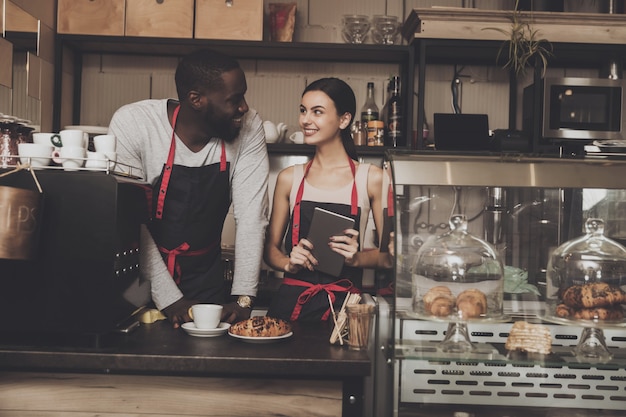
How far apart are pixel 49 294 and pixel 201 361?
37cm

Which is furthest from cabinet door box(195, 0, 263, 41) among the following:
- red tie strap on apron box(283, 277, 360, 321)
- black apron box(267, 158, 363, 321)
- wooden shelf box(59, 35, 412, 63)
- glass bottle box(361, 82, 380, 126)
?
red tie strap on apron box(283, 277, 360, 321)

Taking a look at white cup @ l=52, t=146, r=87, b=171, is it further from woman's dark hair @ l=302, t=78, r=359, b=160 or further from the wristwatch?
woman's dark hair @ l=302, t=78, r=359, b=160

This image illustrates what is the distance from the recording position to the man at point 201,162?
191cm

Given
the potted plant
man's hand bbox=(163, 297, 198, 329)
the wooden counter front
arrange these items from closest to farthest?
the wooden counter front < man's hand bbox=(163, 297, 198, 329) < the potted plant

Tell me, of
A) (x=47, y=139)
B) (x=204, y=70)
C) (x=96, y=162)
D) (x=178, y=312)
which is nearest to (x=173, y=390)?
(x=178, y=312)

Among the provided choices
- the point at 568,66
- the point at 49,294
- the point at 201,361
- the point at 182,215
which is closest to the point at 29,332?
the point at 49,294

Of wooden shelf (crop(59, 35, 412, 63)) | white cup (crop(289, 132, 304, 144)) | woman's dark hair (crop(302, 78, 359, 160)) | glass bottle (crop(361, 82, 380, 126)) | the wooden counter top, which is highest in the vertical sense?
wooden shelf (crop(59, 35, 412, 63))

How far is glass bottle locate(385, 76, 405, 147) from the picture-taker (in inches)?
129

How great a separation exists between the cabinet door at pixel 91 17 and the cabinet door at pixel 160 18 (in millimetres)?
53

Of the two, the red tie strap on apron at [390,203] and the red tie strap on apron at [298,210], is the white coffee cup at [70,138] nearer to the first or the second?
the red tie strap on apron at [390,203]

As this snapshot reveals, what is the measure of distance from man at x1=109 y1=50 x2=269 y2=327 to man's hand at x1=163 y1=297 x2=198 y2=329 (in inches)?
5.1

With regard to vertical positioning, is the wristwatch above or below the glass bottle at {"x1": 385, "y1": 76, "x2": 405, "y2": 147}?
below

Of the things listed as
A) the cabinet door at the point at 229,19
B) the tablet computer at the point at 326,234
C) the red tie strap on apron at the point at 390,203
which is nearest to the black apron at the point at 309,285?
the tablet computer at the point at 326,234

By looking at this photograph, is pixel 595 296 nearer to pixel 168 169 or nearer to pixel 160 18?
pixel 168 169
